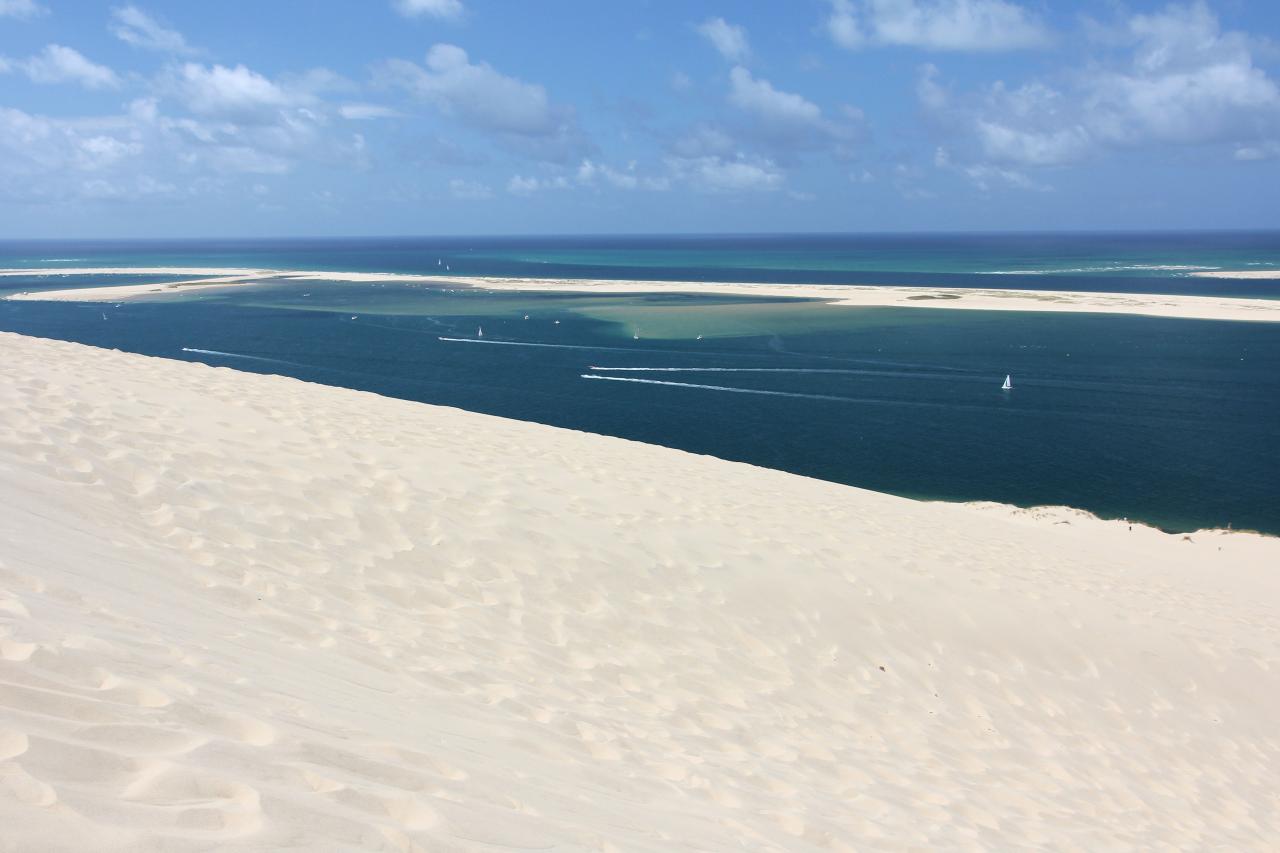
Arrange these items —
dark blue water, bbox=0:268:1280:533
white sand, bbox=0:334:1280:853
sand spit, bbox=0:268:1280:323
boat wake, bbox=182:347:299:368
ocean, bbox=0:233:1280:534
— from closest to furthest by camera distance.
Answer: white sand, bbox=0:334:1280:853
dark blue water, bbox=0:268:1280:533
ocean, bbox=0:233:1280:534
boat wake, bbox=182:347:299:368
sand spit, bbox=0:268:1280:323

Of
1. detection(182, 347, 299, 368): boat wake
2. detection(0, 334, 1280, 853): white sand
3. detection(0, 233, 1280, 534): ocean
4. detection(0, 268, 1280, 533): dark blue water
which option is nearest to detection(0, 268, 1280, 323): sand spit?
detection(0, 233, 1280, 534): ocean

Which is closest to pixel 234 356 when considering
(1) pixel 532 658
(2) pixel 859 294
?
(1) pixel 532 658

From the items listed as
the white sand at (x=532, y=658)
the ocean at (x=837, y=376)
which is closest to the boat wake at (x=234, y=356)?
the ocean at (x=837, y=376)

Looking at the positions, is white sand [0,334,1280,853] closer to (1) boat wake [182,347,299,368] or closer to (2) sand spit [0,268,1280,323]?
(1) boat wake [182,347,299,368]

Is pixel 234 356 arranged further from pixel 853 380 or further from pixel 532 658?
pixel 532 658

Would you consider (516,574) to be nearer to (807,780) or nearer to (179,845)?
(807,780)

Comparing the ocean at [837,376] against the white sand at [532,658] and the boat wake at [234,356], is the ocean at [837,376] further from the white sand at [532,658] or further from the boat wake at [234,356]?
the white sand at [532,658]

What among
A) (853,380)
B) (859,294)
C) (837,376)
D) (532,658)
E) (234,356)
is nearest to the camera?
(532,658)
